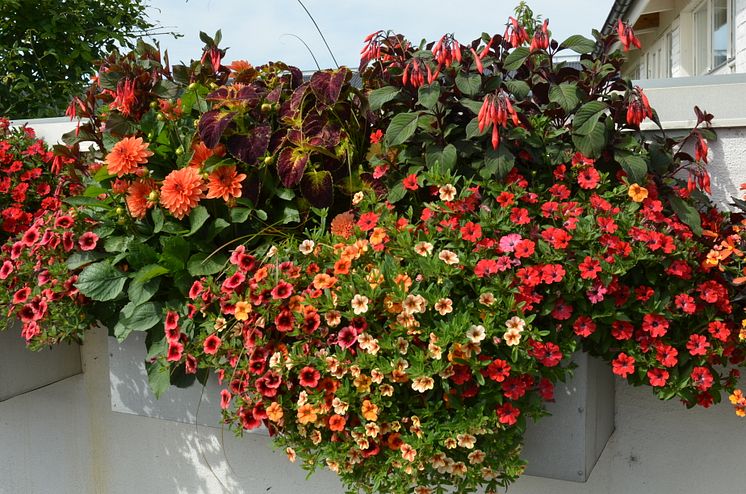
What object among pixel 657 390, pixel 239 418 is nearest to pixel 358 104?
pixel 239 418

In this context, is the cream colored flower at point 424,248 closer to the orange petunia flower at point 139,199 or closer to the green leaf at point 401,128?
the green leaf at point 401,128

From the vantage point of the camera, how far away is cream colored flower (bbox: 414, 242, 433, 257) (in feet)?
4.88

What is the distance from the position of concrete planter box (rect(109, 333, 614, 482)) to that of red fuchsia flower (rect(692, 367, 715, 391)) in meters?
0.21

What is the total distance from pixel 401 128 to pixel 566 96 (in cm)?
39

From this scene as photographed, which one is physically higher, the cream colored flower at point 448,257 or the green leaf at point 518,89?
the green leaf at point 518,89

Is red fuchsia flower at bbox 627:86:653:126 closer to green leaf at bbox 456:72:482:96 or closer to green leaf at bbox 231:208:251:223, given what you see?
green leaf at bbox 456:72:482:96

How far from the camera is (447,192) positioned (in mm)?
1571

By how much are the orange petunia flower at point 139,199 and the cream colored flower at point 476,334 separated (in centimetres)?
91

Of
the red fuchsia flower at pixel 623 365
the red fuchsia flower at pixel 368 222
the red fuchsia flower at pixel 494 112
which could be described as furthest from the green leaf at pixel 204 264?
the red fuchsia flower at pixel 623 365

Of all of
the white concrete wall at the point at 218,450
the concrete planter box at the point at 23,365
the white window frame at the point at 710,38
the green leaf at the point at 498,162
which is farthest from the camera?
the white window frame at the point at 710,38

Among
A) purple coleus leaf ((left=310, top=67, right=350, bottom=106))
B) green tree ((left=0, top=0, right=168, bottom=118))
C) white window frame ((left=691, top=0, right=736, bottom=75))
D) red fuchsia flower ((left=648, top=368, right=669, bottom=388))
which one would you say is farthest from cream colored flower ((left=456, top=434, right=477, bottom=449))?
white window frame ((left=691, top=0, right=736, bottom=75))

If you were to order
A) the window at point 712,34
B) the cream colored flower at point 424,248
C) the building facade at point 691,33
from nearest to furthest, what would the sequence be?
the cream colored flower at point 424,248 < the building facade at point 691,33 < the window at point 712,34

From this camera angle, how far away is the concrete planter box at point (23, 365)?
87.0 inches

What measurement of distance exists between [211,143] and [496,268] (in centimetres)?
79
